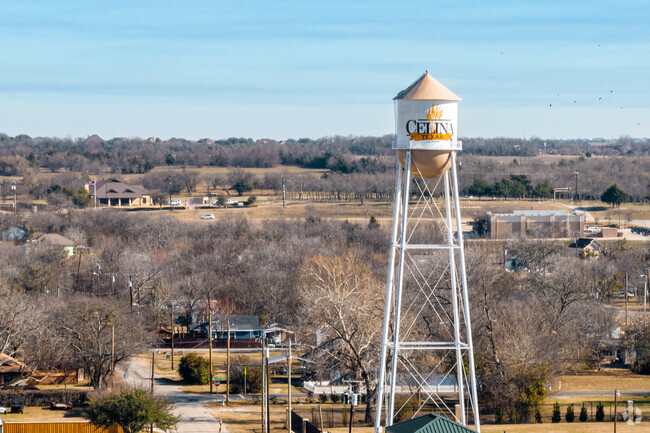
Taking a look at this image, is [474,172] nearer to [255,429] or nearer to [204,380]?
[204,380]

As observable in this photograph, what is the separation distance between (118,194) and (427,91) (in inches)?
4246

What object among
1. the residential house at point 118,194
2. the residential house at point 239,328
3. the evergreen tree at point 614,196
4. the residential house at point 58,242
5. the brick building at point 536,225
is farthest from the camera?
the residential house at point 118,194

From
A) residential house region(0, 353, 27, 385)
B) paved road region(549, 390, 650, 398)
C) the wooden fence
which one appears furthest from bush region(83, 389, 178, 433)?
paved road region(549, 390, 650, 398)

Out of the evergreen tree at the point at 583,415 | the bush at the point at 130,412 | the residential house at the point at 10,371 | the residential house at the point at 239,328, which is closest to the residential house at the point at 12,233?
the residential house at the point at 239,328

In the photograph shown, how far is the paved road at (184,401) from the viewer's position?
135ft

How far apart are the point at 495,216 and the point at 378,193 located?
3773cm

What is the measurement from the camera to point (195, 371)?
51969mm

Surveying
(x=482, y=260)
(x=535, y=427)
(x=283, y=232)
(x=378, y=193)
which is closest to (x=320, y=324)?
(x=535, y=427)

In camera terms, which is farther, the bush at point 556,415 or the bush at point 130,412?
the bush at point 556,415

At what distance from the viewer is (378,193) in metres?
142

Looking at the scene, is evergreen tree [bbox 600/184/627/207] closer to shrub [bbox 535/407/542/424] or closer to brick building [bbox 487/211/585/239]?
brick building [bbox 487/211/585/239]

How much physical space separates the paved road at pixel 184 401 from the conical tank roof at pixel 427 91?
15.6 meters

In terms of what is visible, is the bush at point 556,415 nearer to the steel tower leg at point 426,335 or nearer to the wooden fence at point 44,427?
the steel tower leg at point 426,335

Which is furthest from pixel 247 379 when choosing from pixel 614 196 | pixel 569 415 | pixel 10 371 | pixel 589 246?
pixel 614 196
